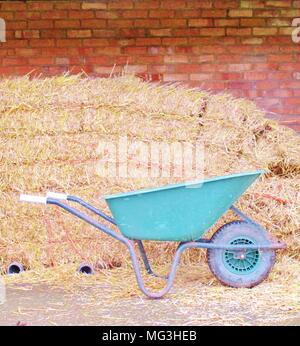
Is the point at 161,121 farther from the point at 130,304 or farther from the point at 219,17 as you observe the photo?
the point at 219,17

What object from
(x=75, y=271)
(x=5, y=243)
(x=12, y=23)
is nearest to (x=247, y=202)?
(x=75, y=271)

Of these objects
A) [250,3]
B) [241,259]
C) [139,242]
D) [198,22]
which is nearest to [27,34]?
[198,22]

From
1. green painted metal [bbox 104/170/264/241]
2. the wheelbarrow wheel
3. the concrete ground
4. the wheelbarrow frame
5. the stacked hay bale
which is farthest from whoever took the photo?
the stacked hay bale

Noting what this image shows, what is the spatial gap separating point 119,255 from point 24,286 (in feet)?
2.45

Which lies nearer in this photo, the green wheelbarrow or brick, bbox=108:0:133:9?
the green wheelbarrow

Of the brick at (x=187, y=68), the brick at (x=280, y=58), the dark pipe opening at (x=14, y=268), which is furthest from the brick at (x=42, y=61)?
the dark pipe opening at (x=14, y=268)

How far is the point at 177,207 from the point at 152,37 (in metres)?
2.96

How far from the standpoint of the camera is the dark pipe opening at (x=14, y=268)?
5855 millimetres

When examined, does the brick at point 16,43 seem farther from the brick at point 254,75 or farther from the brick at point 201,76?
the brick at point 254,75

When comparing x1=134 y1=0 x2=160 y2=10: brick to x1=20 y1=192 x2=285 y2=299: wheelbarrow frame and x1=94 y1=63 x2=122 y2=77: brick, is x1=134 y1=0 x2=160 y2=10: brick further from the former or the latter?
x1=20 y1=192 x2=285 y2=299: wheelbarrow frame

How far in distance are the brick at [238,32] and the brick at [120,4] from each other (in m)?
0.93

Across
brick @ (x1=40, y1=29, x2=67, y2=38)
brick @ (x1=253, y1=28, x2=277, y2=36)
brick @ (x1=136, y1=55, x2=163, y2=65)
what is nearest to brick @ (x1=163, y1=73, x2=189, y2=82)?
brick @ (x1=136, y1=55, x2=163, y2=65)

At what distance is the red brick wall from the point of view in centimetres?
739

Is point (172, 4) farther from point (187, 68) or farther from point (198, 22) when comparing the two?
point (187, 68)
